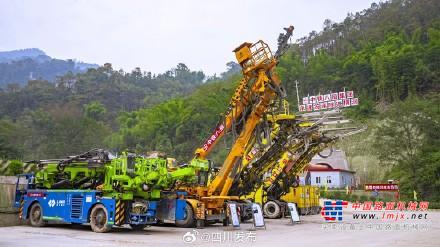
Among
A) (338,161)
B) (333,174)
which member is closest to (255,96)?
(333,174)

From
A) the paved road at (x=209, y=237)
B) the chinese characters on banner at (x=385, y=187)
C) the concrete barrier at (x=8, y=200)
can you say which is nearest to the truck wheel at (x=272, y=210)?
the paved road at (x=209, y=237)

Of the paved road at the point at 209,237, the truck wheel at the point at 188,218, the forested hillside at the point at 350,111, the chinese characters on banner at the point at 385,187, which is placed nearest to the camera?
the paved road at the point at 209,237

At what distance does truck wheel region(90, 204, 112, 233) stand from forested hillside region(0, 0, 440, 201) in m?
31.0

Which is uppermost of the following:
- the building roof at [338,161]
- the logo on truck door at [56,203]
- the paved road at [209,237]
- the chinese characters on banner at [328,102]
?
the chinese characters on banner at [328,102]

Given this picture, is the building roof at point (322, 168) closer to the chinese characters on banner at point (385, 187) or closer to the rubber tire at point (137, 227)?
the chinese characters on banner at point (385, 187)

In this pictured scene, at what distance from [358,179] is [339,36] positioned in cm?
6272

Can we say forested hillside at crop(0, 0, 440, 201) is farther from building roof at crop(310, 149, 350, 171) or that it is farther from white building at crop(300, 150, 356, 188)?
white building at crop(300, 150, 356, 188)

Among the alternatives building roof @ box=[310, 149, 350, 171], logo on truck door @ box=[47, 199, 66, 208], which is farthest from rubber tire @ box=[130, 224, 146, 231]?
building roof @ box=[310, 149, 350, 171]

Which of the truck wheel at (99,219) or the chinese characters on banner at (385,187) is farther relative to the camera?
the chinese characters on banner at (385,187)

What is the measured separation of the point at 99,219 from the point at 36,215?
3.14 m

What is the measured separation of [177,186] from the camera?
17.3 metres

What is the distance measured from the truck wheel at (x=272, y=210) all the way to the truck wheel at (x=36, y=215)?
1083cm

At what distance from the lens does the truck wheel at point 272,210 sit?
76.1 feet

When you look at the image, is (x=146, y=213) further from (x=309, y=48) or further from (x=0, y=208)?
(x=309, y=48)
